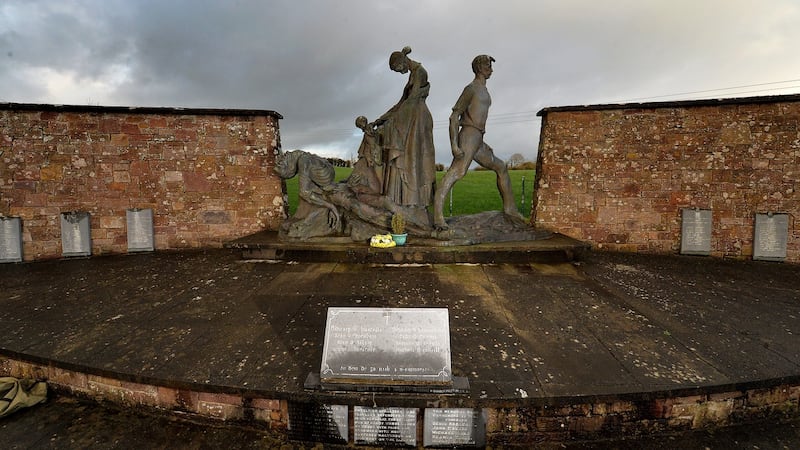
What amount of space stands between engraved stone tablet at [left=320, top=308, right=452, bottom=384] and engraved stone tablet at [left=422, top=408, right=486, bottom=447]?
8.2 inches

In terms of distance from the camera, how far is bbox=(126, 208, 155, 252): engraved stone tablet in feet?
23.6

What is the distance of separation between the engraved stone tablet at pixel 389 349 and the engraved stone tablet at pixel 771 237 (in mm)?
7303

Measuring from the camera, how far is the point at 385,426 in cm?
245

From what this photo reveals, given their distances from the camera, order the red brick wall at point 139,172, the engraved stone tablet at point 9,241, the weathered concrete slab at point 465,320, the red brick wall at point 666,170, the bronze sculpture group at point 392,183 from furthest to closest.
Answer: the red brick wall at point 139,172
the engraved stone tablet at point 9,241
the red brick wall at point 666,170
the bronze sculpture group at point 392,183
the weathered concrete slab at point 465,320

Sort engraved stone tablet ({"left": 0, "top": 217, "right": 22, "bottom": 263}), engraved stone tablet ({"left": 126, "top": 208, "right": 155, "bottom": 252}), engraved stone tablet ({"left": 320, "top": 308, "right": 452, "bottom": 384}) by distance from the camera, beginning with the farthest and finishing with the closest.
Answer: engraved stone tablet ({"left": 126, "top": 208, "right": 155, "bottom": 252}) → engraved stone tablet ({"left": 0, "top": 217, "right": 22, "bottom": 263}) → engraved stone tablet ({"left": 320, "top": 308, "right": 452, "bottom": 384})

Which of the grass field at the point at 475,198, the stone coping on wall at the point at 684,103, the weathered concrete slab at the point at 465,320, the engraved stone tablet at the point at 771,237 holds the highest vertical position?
the stone coping on wall at the point at 684,103

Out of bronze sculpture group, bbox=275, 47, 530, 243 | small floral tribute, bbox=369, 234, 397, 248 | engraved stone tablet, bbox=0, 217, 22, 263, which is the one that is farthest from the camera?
engraved stone tablet, bbox=0, 217, 22, 263

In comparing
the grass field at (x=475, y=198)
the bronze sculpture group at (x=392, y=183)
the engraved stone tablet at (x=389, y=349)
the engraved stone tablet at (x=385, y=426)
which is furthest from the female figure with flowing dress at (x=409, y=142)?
the grass field at (x=475, y=198)

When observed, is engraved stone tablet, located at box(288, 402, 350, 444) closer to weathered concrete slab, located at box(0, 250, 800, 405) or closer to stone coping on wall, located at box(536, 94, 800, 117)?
weathered concrete slab, located at box(0, 250, 800, 405)

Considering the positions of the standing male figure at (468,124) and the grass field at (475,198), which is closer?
the standing male figure at (468,124)

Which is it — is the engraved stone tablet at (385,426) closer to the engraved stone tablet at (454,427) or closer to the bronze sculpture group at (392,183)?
the engraved stone tablet at (454,427)

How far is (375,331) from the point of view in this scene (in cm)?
241

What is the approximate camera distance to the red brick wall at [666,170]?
654 cm

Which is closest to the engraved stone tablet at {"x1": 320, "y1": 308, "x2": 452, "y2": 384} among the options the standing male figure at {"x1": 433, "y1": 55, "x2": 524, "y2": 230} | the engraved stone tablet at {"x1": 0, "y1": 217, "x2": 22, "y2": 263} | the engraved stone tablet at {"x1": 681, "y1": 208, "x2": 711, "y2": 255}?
the standing male figure at {"x1": 433, "y1": 55, "x2": 524, "y2": 230}
